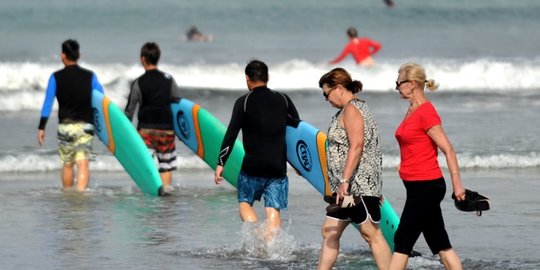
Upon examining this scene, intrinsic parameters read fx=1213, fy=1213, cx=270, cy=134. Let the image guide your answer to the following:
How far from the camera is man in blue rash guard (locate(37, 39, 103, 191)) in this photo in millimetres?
11484

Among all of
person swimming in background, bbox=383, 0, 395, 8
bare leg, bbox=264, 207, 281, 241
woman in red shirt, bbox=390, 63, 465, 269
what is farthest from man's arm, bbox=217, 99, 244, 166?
person swimming in background, bbox=383, 0, 395, 8

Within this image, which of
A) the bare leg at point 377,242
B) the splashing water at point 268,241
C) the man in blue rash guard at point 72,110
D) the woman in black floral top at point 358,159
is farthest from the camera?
the man in blue rash guard at point 72,110

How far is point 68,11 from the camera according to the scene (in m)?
46.1

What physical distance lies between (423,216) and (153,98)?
203 inches

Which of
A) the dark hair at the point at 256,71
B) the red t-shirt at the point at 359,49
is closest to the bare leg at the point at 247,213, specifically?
the dark hair at the point at 256,71

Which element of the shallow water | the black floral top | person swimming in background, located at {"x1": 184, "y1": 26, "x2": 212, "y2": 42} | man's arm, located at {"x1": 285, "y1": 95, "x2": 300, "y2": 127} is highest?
person swimming in background, located at {"x1": 184, "y1": 26, "x2": 212, "y2": 42}

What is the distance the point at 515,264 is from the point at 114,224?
3.49 m

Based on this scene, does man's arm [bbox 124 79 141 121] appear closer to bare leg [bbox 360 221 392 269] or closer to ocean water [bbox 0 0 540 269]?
ocean water [bbox 0 0 540 269]

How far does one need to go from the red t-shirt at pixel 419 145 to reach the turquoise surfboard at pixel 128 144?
5.13 meters

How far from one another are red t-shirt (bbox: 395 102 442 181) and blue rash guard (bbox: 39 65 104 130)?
5.32m

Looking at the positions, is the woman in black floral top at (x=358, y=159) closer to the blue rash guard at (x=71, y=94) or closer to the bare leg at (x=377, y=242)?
the bare leg at (x=377, y=242)

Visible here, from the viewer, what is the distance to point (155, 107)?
38.5 feet

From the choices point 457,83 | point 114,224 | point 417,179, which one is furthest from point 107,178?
point 457,83

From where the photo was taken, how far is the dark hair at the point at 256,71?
8.31 metres
